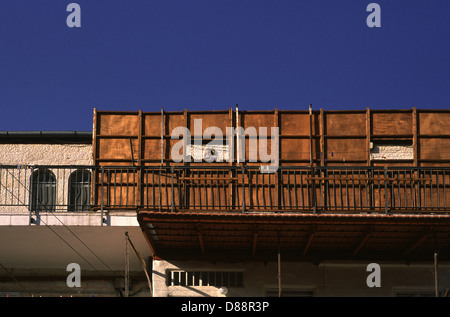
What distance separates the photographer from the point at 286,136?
932 inches

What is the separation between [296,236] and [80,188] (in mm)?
6940

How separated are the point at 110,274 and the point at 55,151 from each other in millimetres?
4148

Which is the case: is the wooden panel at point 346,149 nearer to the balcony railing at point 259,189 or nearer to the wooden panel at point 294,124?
the balcony railing at point 259,189

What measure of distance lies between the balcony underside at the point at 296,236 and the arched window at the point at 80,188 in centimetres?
319

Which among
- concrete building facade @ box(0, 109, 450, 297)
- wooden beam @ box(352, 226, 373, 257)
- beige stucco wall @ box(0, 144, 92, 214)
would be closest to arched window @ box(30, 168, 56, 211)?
concrete building facade @ box(0, 109, 450, 297)

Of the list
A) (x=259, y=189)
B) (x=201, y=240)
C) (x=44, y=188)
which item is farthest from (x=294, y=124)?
(x=44, y=188)

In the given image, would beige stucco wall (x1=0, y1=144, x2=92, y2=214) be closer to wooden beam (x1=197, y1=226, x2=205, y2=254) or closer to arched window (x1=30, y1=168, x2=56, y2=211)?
arched window (x1=30, y1=168, x2=56, y2=211)

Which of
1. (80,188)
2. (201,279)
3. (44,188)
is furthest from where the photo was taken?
(80,188)

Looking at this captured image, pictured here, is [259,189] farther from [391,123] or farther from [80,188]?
[80,188]

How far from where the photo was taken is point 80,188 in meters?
24.1

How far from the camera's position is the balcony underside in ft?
62.8
